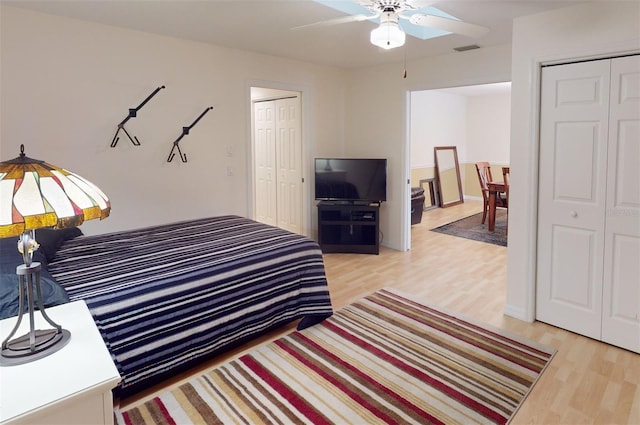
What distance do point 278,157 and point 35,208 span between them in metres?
4.60

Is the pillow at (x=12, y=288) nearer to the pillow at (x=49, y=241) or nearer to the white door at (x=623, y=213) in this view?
the pillow at (x=49, y=241)

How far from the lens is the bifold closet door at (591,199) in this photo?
8.52ft

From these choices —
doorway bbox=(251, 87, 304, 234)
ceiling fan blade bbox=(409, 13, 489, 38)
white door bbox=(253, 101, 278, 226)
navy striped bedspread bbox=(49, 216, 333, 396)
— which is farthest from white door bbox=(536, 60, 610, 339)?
white door bbox=(253, 101, 278, 226)

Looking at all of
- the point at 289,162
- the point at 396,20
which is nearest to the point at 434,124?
the point at 289,162

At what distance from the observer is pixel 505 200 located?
240 inches

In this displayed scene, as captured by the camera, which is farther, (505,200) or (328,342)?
(505,200)

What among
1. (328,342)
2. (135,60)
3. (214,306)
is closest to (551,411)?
(328,342)

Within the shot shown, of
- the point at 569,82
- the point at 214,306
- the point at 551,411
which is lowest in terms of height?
the point at 551,411

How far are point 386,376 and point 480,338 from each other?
0.87 m

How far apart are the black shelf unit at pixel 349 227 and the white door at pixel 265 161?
1084mm

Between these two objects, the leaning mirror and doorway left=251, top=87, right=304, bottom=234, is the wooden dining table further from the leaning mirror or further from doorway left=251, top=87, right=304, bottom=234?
doorway left=251, top=87, right=304, bottom=234

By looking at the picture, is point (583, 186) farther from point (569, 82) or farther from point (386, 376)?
point (386, 376)

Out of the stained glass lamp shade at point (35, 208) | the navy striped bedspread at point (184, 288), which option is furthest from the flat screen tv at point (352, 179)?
the stained glass lamp shade at point (35, 208)

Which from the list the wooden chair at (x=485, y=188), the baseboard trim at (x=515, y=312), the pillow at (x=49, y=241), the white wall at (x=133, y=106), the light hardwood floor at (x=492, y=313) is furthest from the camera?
the wooden chair at (x=485, y=188)
